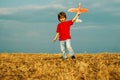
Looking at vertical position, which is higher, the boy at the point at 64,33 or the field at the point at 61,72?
the boy at the point at 64,33

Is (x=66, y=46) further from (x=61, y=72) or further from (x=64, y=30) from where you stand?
(x=61, y=72)

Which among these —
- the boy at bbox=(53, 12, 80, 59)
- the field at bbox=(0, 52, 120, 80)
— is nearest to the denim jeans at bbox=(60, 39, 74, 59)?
the boy at bbox=(53, 12, 80, 59)

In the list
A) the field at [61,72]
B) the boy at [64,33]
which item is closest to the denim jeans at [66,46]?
the boy at [64,33]

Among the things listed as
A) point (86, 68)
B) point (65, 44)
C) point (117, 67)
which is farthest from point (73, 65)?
point (65, 44)

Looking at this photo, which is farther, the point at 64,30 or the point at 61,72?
the point at 64,30

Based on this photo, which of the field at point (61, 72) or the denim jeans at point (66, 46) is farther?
the denim jeans at point (66, 46)

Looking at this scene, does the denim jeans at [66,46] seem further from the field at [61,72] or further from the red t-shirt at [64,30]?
the field at [61,72]

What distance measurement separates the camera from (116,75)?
30.1 feet

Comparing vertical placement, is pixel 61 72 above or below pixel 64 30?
below

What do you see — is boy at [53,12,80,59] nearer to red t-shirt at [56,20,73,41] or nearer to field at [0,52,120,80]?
red t-shirt at [56,20,73,41]

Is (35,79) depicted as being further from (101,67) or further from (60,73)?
(101,67)

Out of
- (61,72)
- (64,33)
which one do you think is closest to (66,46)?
(64,33)

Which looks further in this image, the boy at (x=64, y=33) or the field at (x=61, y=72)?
the boy at (x=64, y=33)

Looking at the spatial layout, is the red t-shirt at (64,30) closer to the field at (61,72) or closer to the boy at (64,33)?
the boy at (64,33)
